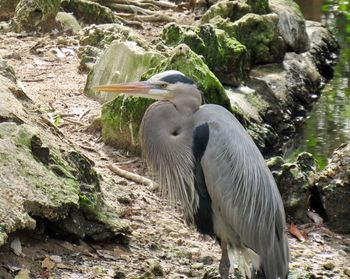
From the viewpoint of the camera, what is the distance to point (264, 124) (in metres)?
9.13

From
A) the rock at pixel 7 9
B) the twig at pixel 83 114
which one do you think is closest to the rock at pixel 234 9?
the rock at pixel 7 9

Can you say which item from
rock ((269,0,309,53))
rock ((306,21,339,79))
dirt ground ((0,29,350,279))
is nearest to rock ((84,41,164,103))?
dirt ground ((0,29,350,279))

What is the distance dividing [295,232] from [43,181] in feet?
7.43

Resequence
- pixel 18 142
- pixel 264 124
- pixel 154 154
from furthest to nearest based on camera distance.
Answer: pixel 264 124 < pixel 154 154 < pixel 18 142

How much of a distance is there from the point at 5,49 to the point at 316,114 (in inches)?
165

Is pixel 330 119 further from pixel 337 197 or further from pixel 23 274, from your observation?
pixel 23 274

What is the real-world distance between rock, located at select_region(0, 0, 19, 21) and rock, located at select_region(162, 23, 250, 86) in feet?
9.57

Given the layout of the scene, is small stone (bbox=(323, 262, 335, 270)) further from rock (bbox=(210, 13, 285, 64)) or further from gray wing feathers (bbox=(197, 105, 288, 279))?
rock (bbox=(210, 13, 285, 64))

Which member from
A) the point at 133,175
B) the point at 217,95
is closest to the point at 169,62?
the point at 217,95

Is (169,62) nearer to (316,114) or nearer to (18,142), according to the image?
(18,142)

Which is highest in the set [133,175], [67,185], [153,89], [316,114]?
[153,89]

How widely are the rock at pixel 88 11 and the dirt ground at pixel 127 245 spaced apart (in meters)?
2.87

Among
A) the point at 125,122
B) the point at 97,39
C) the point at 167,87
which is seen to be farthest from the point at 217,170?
the point at 97,39

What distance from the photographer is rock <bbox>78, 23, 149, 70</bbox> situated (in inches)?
350
